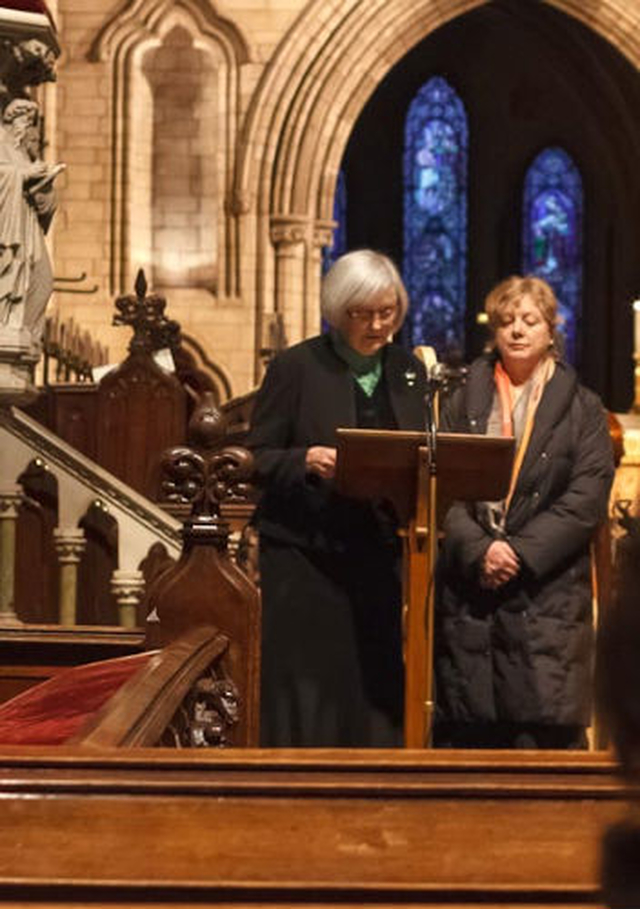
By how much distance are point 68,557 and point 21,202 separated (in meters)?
1.56

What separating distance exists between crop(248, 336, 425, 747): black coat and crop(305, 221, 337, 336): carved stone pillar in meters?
14.6

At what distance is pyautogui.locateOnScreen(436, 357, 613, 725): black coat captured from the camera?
442cm

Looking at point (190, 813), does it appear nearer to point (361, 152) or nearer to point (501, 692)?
point (501, 692)

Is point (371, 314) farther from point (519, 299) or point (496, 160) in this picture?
point (496, 160)

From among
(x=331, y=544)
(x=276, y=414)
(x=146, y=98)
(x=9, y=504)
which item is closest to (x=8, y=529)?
(x=9, y=504)

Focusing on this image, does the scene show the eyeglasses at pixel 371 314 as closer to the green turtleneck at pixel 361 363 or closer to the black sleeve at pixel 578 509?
the green turtleneck at pixel 361 363

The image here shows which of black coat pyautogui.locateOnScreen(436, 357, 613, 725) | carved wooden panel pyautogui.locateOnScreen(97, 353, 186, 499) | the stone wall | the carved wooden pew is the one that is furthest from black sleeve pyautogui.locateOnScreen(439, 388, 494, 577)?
the stone wall

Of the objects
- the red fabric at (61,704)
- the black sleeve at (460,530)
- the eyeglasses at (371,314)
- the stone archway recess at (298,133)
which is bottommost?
the red fabric at (61,704)

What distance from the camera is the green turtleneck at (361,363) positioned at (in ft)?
14.4

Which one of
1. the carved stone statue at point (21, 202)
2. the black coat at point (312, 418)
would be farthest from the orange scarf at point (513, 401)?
the carved stone statue at point (21, 202)

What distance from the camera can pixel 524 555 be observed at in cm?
441

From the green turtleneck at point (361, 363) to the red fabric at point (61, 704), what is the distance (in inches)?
38.0

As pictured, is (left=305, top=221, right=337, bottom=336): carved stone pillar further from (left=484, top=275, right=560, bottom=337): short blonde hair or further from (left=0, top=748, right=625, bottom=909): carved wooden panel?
(left=0, top=748, right=625, bottom=909): carved wooden panel

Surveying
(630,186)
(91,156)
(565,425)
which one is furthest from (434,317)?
(565,425)
